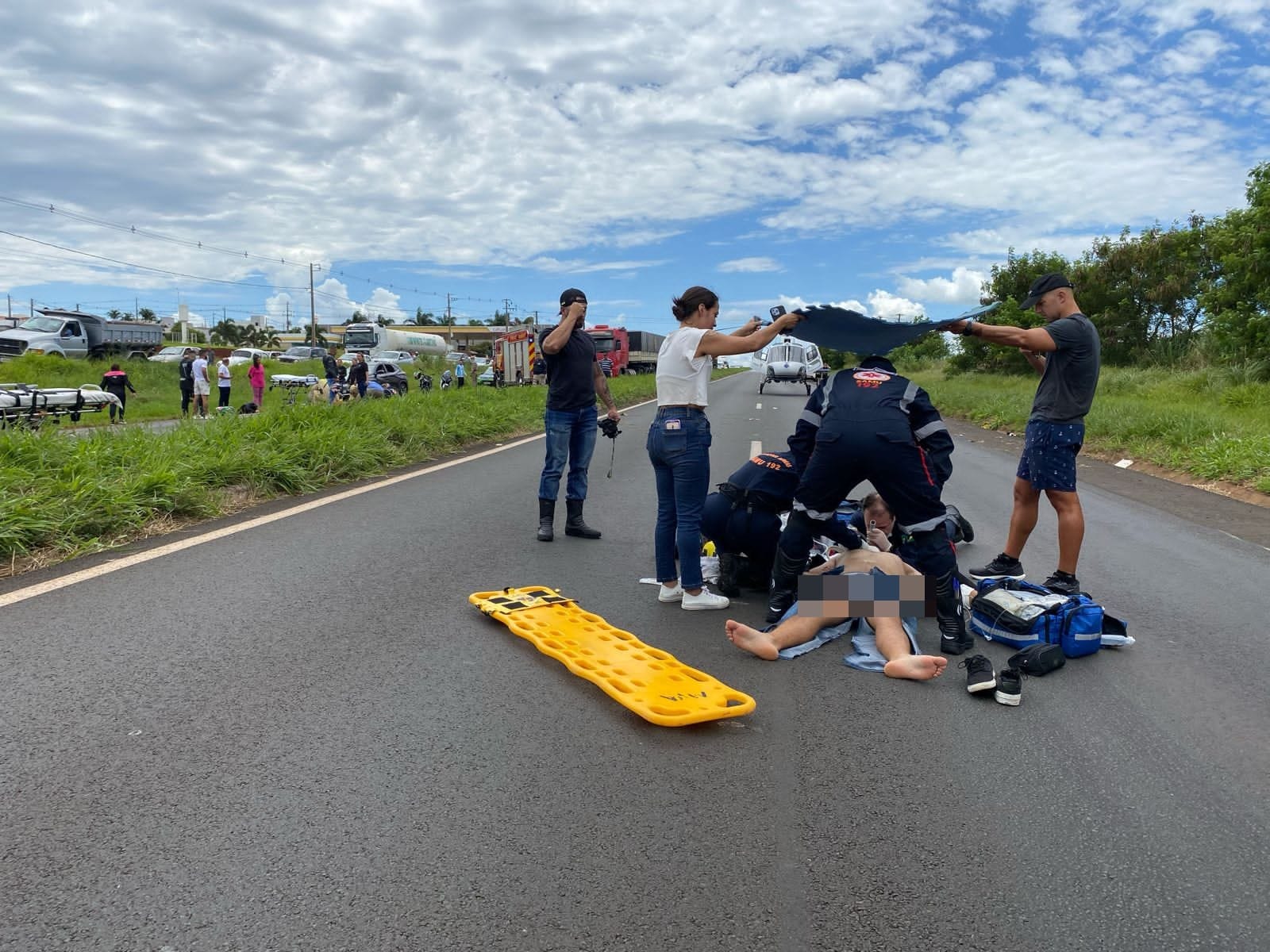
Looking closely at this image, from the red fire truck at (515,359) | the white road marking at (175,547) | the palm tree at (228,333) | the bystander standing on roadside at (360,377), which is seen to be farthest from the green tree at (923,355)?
the palm tree at (228,333)

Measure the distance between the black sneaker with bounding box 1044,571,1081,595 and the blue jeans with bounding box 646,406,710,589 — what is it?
195 centimetres

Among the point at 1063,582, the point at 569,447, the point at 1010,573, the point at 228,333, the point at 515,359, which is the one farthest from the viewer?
the point at 228,333

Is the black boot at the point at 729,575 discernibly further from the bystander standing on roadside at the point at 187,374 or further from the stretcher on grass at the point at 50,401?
the bystander standing on roadside at the point at 187,374

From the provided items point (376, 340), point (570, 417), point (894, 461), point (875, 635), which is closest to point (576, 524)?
point (570, 417)

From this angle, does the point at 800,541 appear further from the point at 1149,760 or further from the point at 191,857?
the point at 191,857

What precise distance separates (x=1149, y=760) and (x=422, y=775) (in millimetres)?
2559

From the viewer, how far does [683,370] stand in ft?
15.4

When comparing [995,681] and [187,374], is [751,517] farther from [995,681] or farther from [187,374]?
[187,374]

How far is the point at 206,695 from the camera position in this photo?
351 cm

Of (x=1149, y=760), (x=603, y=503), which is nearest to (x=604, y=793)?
(x=1149, y=760)

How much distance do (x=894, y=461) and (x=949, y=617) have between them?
0.82 meters

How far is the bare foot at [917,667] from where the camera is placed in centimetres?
383

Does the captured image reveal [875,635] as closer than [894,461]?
No

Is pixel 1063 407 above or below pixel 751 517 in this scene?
above
